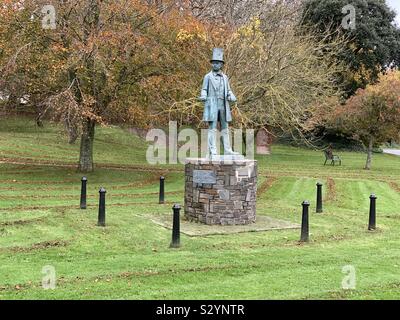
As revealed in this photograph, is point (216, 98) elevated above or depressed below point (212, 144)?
above

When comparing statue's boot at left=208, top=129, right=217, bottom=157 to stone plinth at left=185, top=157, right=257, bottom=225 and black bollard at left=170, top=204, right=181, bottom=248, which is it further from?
black bollard at left=170, top=204, right=181, bottom=248

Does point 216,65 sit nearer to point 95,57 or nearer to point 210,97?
point 210,97

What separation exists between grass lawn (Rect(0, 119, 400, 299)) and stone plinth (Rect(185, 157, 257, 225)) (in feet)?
3.82

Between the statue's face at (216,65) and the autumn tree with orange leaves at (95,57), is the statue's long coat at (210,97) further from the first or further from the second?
the autumn tree with orange leaves at (95,57)

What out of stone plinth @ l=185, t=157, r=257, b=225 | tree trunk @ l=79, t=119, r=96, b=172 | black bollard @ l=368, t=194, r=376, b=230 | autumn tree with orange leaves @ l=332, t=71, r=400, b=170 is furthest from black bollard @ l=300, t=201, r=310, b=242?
autumn tree with orange leaves @ l=332, t=71, r=400, b=170

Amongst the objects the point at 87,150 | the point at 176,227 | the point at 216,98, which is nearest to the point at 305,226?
the point at 176,227

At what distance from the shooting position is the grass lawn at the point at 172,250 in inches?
293

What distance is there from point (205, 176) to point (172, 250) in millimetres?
3210

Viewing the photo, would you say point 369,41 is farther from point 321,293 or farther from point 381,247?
point 321,293

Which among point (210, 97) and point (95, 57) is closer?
point (210, 97)

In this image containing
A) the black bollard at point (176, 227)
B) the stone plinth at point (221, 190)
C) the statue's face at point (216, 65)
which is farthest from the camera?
the statue's face at point (216, 65)

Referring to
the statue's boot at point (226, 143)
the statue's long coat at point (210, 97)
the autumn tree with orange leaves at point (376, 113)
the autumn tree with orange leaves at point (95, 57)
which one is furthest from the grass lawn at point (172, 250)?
the autumn tree with orange leaves at point (376, 113)

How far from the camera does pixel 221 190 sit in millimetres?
12711

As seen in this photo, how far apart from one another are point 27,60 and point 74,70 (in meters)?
1.71
